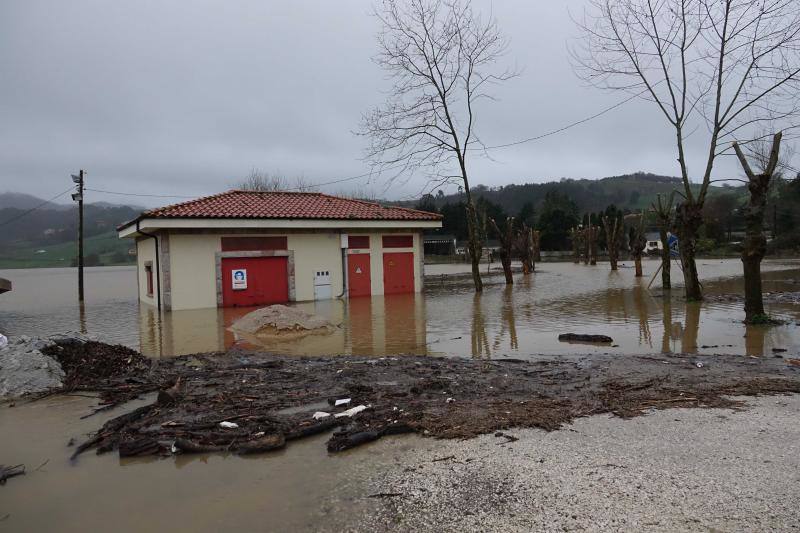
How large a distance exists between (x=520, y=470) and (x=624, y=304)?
49.1 feet

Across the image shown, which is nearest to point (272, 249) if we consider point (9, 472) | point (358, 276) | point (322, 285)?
point (322, 285)

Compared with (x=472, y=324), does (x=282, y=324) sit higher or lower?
higher

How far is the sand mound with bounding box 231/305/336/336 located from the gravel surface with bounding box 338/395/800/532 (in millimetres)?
8233

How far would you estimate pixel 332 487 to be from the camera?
4098 millimetres

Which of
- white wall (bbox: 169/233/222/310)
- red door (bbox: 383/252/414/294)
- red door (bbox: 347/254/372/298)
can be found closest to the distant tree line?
red door (bbox: 383/252/414/294)

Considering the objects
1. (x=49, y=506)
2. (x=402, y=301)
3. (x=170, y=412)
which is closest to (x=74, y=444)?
(x=170, y=412)

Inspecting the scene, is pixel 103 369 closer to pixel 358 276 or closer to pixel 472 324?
pixel 472 324

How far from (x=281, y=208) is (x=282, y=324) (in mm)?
9615

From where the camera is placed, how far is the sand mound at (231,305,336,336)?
41.6 ft

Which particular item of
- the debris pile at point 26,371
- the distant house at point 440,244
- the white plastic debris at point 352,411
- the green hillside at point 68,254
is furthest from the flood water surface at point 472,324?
the green hillside at point 68,254

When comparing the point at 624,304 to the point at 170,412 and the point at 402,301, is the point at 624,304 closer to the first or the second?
the point at 402,301

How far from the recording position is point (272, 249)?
68.0 ft

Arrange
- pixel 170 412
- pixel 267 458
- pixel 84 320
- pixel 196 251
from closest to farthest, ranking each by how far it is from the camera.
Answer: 1. pixel 267 458
2. pixel 170 412
3. pixel 84 320
4. pixel 196 251

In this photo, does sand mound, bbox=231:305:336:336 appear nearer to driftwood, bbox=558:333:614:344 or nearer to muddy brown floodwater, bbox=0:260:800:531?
muddy brown floodwater, bbox=0:260:800:531
